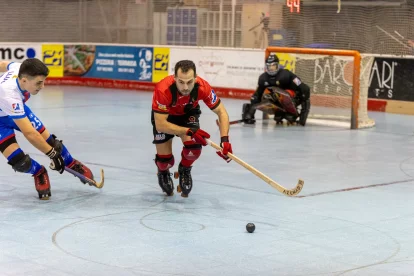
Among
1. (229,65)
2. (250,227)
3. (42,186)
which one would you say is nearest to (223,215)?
(250,227)

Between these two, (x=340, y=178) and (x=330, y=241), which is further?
(x=340, y=178)

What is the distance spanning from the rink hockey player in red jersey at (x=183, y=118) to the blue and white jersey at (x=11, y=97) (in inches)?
44.0

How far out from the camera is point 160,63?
19688mm

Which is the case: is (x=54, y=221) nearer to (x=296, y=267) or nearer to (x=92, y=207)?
(x=92, y=207)

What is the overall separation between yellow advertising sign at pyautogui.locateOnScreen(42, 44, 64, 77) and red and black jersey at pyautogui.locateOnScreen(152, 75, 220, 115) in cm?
1407

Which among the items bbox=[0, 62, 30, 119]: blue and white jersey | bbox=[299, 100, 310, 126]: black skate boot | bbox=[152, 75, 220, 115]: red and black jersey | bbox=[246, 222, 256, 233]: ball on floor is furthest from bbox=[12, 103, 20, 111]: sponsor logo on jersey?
bbox=[299, 100, 310, 126]: black skate boot

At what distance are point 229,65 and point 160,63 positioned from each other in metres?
2.11

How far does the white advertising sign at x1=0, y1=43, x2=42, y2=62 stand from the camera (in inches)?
782

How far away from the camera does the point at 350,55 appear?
13242 mm

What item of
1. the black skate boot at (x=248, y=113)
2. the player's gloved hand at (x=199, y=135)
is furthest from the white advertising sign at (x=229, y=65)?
the player's gloved hand at (x=199, y=135)

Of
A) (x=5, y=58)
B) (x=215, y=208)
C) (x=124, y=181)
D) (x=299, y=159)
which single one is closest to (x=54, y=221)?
(x=215, y=208)

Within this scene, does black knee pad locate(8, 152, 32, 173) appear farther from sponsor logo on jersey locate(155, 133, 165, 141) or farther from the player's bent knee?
sponsor logo on jersey locate(155, 133, 165, 141)

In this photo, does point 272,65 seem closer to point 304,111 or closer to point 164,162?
point 304,111

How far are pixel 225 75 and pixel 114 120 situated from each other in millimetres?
5141
